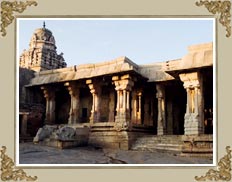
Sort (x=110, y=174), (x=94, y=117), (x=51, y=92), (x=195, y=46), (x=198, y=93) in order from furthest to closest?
(x=51, y=92) < (x=94, y=117) < (x=195, y=46) < (x=198, y=93) < (x=110, y=174)

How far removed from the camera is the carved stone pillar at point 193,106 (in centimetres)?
1292

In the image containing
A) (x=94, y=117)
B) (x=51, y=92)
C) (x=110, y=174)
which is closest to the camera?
(x=110, y=174)

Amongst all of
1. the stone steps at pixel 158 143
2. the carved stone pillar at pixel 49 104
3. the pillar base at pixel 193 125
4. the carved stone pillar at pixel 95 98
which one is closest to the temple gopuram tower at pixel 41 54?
the carved stone pillar at pixel 49 104

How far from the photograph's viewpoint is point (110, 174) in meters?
7.94

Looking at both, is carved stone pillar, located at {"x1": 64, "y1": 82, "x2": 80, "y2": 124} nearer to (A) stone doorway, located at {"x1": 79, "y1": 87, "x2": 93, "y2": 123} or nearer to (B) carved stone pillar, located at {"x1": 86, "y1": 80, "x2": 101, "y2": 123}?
(B) carved stone pillar, located at {"x1": 86, "y1": 80, "x2": 101, "y2": 123}

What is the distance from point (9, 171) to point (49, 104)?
473 inches

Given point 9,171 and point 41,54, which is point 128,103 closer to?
point 9,171

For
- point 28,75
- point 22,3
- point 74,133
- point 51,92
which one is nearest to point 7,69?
point 22,3

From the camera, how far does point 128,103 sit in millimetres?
16078

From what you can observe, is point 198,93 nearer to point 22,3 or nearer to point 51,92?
point 22,3

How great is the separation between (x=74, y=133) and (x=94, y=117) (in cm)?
264

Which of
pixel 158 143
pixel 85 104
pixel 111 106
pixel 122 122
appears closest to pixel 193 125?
pixel 158 143

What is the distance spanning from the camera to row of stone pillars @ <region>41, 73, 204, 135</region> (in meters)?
13.2

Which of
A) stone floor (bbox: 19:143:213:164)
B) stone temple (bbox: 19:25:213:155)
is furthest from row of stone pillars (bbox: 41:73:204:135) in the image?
stone floor (bbox: 19:143:213:164)
